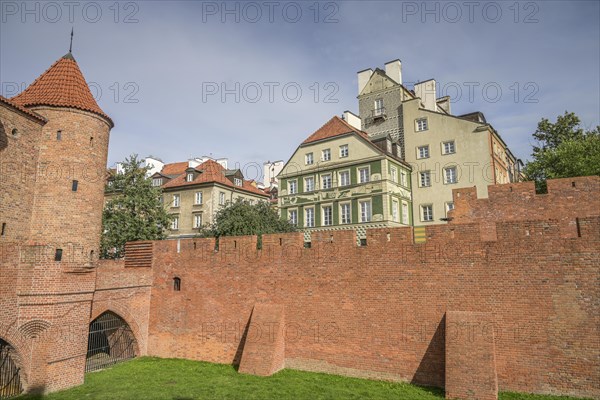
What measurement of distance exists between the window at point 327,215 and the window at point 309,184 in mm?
2039

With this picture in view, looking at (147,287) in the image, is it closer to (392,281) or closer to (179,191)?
(392,281)

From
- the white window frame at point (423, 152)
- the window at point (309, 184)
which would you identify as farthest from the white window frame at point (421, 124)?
the window at point (309, 184)

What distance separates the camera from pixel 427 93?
1307 inches

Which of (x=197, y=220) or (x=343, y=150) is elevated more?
(x=343, y=150)

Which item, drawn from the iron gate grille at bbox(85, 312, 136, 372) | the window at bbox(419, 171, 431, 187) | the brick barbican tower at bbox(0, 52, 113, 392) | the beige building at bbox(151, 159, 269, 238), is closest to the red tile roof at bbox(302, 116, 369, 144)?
the window at bbox(419, 171, 431, 187)

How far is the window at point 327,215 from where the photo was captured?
28845mm

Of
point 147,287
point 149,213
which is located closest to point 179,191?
point 149,213

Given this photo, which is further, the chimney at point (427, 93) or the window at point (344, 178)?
the chimney at point (427, 93)

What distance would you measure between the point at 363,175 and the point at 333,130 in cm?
470

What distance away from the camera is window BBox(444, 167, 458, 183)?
2816 cm

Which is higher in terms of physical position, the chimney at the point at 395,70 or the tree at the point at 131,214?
the chimney at the point at 395,70

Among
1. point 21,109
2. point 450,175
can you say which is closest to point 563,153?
point 450,175

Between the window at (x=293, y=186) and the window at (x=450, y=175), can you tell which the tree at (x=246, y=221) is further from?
the window at (x=450, y=175)

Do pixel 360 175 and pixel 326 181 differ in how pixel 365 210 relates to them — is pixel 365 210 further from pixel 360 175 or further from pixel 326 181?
pixel 326 181
